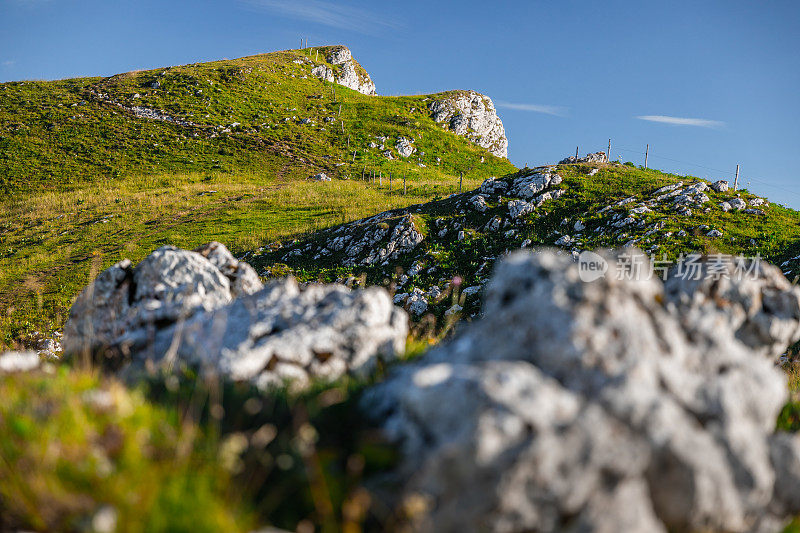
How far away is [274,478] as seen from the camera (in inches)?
126

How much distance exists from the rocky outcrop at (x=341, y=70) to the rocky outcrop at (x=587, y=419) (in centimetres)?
12080

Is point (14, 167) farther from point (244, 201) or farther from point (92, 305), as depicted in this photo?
point (92, 305)

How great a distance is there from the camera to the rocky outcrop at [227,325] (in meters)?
5.26

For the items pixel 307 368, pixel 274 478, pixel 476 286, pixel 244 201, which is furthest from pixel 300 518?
pixel 244 201

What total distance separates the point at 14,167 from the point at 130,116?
68.2ft

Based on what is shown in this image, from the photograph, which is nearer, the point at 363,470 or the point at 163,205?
the point at 363,470

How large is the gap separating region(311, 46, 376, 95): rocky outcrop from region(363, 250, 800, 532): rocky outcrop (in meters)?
121

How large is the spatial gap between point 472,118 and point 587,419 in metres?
115

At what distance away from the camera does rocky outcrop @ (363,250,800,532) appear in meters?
2.84

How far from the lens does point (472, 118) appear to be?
109 m

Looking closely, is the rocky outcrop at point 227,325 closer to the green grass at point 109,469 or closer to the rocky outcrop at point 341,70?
the green grass at point 109,469

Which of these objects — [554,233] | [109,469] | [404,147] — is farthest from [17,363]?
[404,147]

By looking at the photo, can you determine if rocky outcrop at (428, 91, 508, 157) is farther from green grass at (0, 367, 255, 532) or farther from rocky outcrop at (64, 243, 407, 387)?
green grass at (0, 367, 255, 532)

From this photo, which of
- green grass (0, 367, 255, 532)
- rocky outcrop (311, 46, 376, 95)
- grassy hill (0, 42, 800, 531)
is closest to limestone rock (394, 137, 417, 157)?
grassy hill (0, 42, 800, 531)
